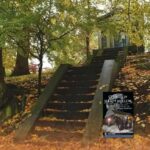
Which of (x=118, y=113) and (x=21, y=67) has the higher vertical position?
(x=21, y=67)

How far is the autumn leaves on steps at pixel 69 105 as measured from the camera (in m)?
12.1

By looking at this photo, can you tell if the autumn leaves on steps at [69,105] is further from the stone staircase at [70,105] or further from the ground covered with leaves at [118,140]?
the ground covered with leaves at [118,140]

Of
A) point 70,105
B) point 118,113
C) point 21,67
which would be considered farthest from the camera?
point 21,67

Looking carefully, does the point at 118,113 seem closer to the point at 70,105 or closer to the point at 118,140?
the point at 118,140

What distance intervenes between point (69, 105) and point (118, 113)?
3.31m

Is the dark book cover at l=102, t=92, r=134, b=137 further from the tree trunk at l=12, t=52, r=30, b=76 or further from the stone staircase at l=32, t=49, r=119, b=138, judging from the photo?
the tree trunk at l=12, t=52, r=30, b=76

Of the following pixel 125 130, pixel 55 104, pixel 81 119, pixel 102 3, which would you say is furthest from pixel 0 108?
pixel 102 3

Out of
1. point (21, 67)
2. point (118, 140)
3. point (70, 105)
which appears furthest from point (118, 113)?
point (21, 67)

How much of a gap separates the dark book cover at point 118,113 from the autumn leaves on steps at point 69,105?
55.6 inches

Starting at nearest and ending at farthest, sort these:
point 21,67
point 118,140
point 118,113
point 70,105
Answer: point 118,113
point 118,140
point 70,105
point 21,67

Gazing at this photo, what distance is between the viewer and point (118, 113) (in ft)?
33.7

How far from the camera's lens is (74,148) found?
417 inches

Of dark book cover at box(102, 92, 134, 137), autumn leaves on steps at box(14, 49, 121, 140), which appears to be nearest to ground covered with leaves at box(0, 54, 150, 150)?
dark book cover at box(102, 92, 134, 137)

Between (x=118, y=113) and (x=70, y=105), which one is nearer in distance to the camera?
(x=118, y=113)
